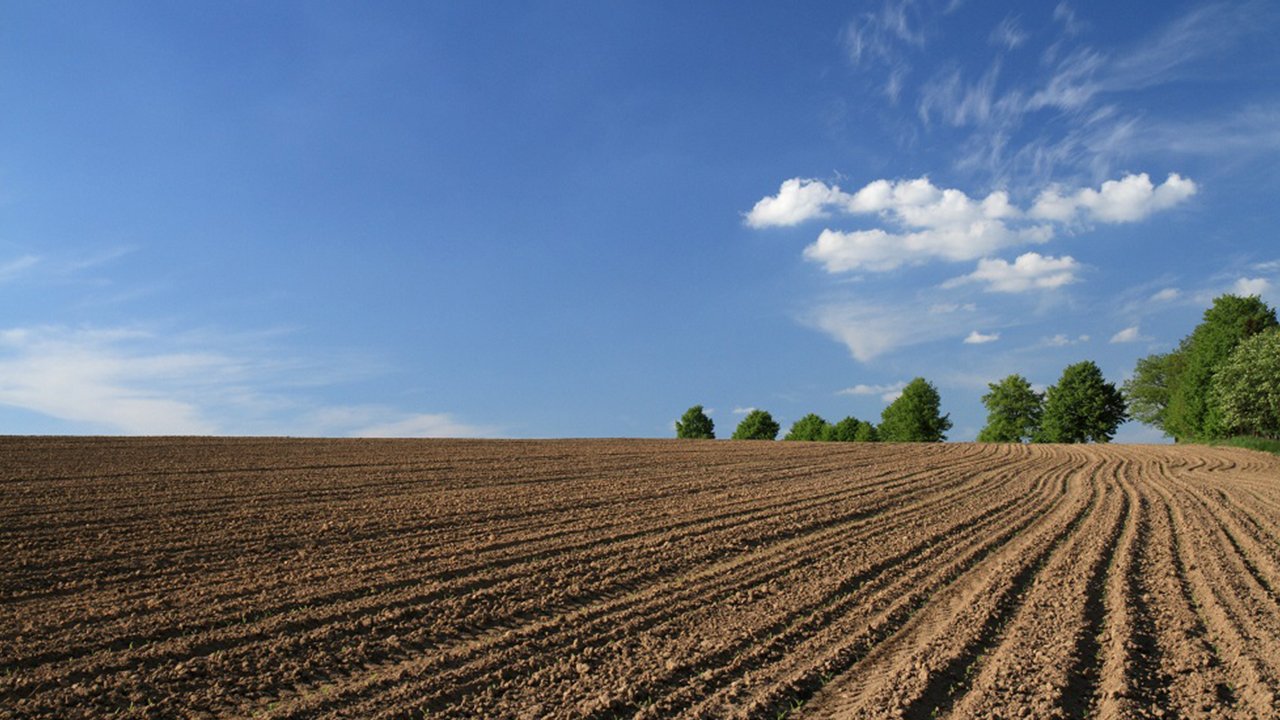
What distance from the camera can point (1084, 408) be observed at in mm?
59500

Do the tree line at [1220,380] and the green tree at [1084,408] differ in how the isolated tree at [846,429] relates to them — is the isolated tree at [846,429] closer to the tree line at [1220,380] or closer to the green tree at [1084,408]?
the green tree at [1084,408]

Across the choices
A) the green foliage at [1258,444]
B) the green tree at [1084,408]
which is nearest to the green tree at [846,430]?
the green tree at [1084,408]

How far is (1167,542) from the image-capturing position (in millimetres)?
12656

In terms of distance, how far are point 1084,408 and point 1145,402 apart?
9.98 meters

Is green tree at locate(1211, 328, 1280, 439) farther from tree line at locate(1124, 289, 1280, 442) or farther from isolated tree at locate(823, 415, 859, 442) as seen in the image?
isolated tree at locate(823, 415, 859, 442)

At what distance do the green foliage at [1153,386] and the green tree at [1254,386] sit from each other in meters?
19.1

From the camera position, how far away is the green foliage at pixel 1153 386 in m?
63.5

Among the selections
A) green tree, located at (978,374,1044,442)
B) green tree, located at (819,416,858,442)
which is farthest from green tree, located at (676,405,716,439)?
green tree, located at (978,374,1044,442)

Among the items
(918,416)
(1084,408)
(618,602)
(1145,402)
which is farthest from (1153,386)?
(618,602)

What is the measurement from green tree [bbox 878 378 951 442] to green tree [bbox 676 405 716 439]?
15.6 metres

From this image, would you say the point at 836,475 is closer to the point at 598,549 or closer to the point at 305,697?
the point at 598,549

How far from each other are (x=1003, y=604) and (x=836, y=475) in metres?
13.2

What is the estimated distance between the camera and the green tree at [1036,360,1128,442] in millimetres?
59375

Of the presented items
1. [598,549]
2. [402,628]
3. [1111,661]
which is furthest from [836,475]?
[402,628]
